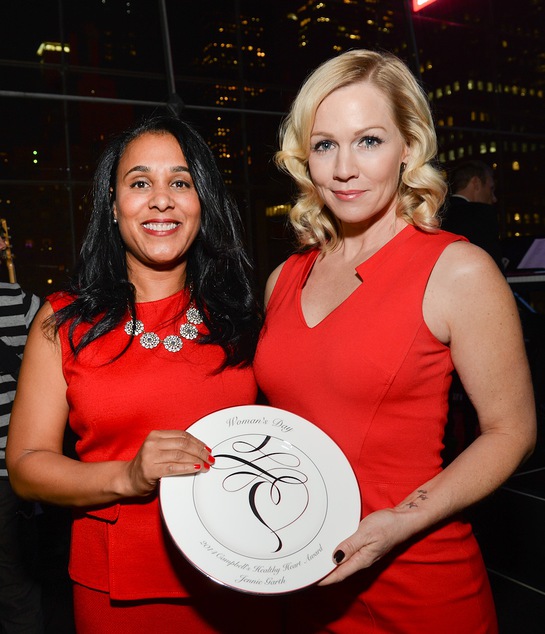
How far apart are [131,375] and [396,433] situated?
1.93ft

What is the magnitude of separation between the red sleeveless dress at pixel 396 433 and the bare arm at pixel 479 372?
0.14 feet

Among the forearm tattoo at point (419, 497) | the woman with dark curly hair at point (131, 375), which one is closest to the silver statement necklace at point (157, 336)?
the woman with dark curly hair at point (131, 375)

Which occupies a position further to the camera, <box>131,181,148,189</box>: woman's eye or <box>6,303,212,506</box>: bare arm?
<box>131,181,148,189</box>: woman's eye

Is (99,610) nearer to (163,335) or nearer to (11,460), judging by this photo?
(11,460)

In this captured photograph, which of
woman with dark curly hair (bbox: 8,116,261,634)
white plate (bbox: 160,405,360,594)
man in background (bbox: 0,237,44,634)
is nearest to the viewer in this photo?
white plate (bbox: 160,405,360,594)

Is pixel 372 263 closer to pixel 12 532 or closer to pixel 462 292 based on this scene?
pixel 462 292

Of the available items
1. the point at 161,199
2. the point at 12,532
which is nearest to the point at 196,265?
the point at 161,199

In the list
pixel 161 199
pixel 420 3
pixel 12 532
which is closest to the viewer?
pixel 161 199

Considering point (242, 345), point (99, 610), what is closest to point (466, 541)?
point (242, 345)

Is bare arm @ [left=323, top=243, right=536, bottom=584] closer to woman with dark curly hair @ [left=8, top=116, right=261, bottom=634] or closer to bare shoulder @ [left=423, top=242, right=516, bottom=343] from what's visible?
bare shoulder @ [left=423, top=242, right=516, bottom=343]

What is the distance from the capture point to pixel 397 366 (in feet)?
4.06

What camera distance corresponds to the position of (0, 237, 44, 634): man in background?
2520 millimetres

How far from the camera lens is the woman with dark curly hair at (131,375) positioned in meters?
1.33

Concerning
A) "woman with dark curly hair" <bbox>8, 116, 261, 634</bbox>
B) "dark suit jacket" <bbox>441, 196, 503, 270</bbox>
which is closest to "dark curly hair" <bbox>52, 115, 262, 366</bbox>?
"woman with dark curly hair" <bbox>8, 116, 261, 634</bbox>
